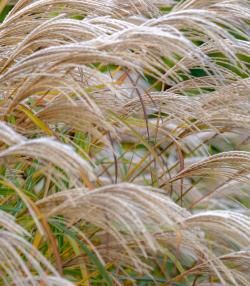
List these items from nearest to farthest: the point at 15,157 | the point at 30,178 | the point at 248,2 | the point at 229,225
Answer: the point at 229,225 < the point at 15,157 < the point at 30,178 < the point at 248,2

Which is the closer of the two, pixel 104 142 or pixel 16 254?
pixel 16 254

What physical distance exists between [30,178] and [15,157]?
169mm

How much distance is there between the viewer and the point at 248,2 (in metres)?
2.11

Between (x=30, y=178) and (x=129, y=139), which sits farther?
(x=129, y=139)

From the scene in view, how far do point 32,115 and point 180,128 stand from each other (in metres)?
0.63

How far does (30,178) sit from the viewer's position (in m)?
1.98

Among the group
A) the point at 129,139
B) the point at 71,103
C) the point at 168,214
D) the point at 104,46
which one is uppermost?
the point at 104,46

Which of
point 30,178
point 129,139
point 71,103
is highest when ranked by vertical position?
point 71,103

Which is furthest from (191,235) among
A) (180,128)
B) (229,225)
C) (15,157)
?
(180,128)

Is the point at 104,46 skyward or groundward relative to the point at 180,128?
skyward

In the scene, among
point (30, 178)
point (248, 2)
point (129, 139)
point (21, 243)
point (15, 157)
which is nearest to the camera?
point (21, 243)

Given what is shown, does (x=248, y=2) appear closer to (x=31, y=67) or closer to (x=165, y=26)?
(x=165, y=26)

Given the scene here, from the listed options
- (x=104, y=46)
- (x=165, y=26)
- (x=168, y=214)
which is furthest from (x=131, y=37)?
(x=168, y=214)

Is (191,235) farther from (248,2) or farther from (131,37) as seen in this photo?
(248,2)
